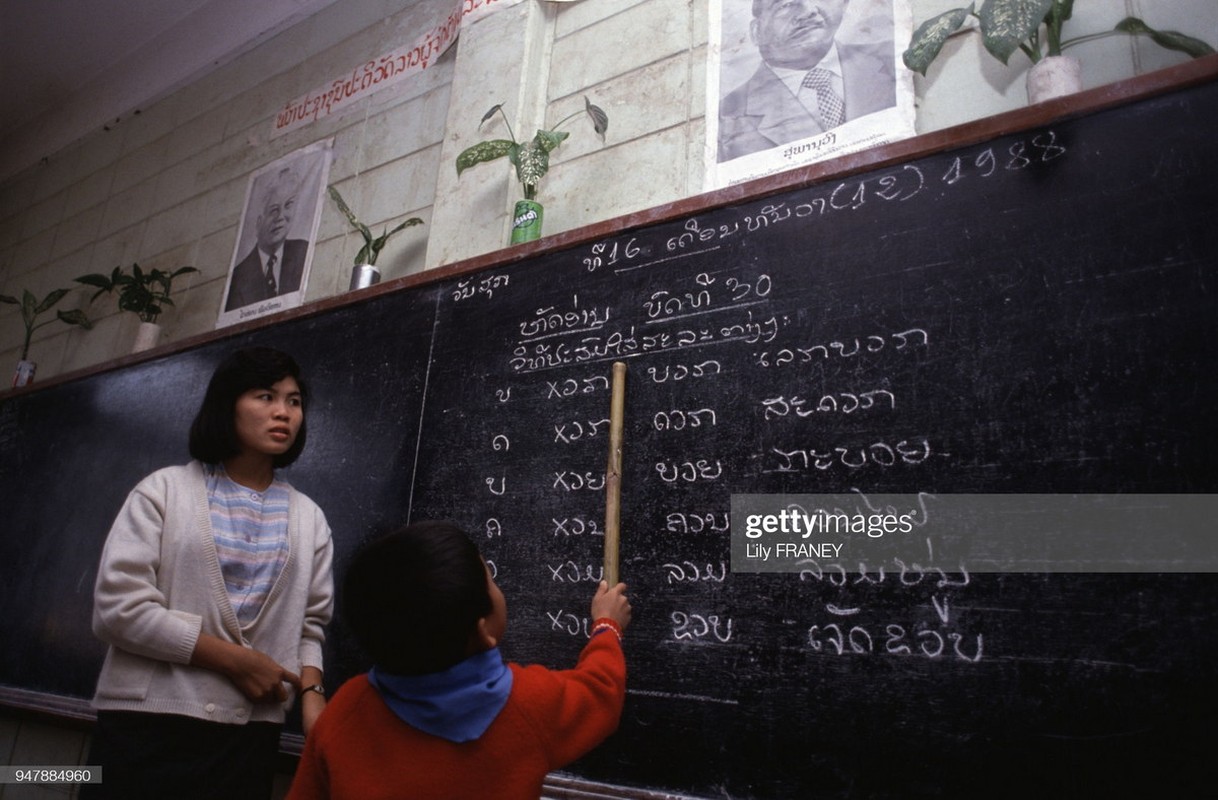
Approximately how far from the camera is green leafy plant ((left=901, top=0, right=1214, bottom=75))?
1.48m

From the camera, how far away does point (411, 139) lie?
299 centimetres

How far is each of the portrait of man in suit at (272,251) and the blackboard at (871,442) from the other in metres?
1.49

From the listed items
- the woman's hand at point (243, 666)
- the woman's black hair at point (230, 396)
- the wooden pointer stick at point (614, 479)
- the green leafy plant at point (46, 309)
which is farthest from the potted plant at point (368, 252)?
the green leafy plant at point (46, 309)

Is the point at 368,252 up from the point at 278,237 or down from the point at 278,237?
down

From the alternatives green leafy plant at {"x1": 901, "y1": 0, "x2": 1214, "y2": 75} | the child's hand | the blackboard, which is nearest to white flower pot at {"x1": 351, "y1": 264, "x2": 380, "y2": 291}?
the blackboard

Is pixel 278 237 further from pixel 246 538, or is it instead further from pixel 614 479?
pixel 614 479

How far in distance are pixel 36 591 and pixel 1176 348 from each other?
344 cm

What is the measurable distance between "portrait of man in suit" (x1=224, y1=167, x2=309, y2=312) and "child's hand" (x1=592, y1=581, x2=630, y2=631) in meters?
2.32

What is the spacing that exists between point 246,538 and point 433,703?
2.42 ft

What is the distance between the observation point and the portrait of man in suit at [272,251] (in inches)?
122

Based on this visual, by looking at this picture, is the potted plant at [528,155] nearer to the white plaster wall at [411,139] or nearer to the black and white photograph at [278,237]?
the white plaster wall at [411,139]

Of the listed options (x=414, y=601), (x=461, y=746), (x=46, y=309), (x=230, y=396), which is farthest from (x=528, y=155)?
(x=46, y=309)

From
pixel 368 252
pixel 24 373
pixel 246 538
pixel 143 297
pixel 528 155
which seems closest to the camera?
pixel 246 538

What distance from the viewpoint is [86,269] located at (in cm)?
412
